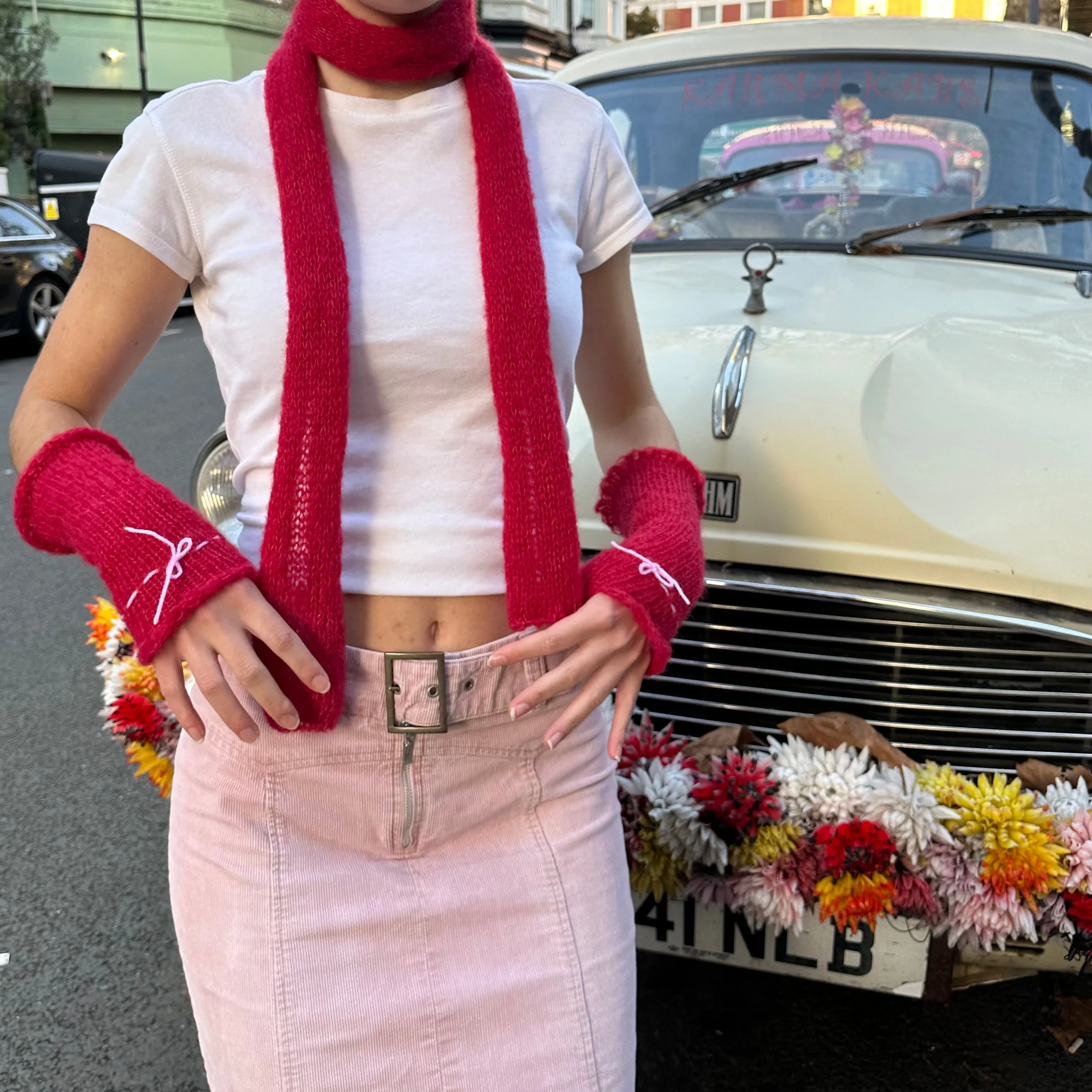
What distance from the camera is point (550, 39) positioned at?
41.5m

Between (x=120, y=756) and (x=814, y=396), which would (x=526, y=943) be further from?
(x=120, y=756)

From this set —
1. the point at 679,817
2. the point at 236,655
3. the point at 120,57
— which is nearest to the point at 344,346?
the point at 236,655

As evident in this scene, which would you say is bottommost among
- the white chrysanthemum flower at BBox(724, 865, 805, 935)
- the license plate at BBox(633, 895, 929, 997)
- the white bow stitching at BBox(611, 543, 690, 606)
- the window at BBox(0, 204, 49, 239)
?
the window at BBox(0, 204, 49, 239)

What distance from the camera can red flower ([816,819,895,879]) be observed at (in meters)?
1.83

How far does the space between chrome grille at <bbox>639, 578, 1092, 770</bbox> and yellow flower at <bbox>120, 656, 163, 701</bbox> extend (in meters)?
0.87

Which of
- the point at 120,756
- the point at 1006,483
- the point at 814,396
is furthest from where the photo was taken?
the point at 120,756

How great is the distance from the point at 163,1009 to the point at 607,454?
5.42 ft

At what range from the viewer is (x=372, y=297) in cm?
136

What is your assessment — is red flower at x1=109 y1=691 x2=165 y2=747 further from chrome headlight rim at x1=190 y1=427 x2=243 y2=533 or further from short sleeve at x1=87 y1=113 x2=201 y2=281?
short sleeve at x1=87 y1=113 x2=201 y2=281

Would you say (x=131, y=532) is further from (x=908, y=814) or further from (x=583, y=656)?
(x=908, y=814)

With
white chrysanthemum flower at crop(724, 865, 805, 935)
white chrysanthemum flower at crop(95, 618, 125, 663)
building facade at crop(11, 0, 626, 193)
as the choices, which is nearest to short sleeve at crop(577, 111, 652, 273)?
white chrysanthemum flower at crop(724, 865, 805, 935)

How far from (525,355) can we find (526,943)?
2.21 feet

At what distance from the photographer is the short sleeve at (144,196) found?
131cm

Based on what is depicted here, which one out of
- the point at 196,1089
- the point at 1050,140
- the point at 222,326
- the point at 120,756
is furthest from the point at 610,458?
the point at 120,756
